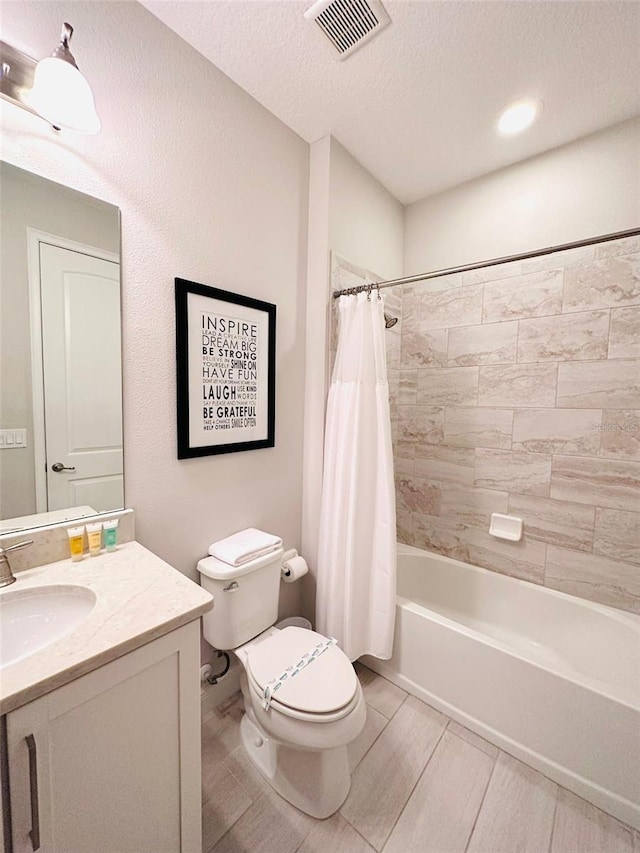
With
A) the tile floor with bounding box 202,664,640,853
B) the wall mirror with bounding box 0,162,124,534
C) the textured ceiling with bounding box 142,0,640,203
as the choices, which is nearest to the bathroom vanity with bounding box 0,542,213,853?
the wall mirror with bounding box 0,162,124,534

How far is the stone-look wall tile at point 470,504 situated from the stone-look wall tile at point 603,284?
3.50 ft

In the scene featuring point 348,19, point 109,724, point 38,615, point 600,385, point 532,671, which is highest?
point 348,19

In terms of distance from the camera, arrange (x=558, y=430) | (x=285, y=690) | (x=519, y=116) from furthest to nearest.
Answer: (x=558, y=430) → (x=519, y=116) → (x=285, y=690)

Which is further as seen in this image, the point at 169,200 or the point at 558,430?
the point at 558,430

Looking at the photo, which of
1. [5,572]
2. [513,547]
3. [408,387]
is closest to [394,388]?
[408,387]

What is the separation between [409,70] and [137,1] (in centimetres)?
99

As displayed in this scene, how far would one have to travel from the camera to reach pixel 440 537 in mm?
2277

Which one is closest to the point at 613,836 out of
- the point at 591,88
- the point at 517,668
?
the point at 517,668

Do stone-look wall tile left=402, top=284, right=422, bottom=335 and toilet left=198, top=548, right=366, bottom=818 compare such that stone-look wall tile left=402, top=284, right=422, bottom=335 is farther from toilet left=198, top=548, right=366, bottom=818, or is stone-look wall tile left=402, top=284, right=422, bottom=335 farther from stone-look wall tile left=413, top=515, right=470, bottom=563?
toilet left=198, top=548, right=366, bottom=818

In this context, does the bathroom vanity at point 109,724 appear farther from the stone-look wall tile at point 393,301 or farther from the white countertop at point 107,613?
the stone-look wall tile at point 393,301

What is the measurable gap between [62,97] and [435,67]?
134cm

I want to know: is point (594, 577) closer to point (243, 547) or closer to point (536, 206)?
A: point (243, 547)

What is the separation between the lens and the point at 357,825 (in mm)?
1182

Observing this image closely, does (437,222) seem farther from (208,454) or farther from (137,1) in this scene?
(208,454)
